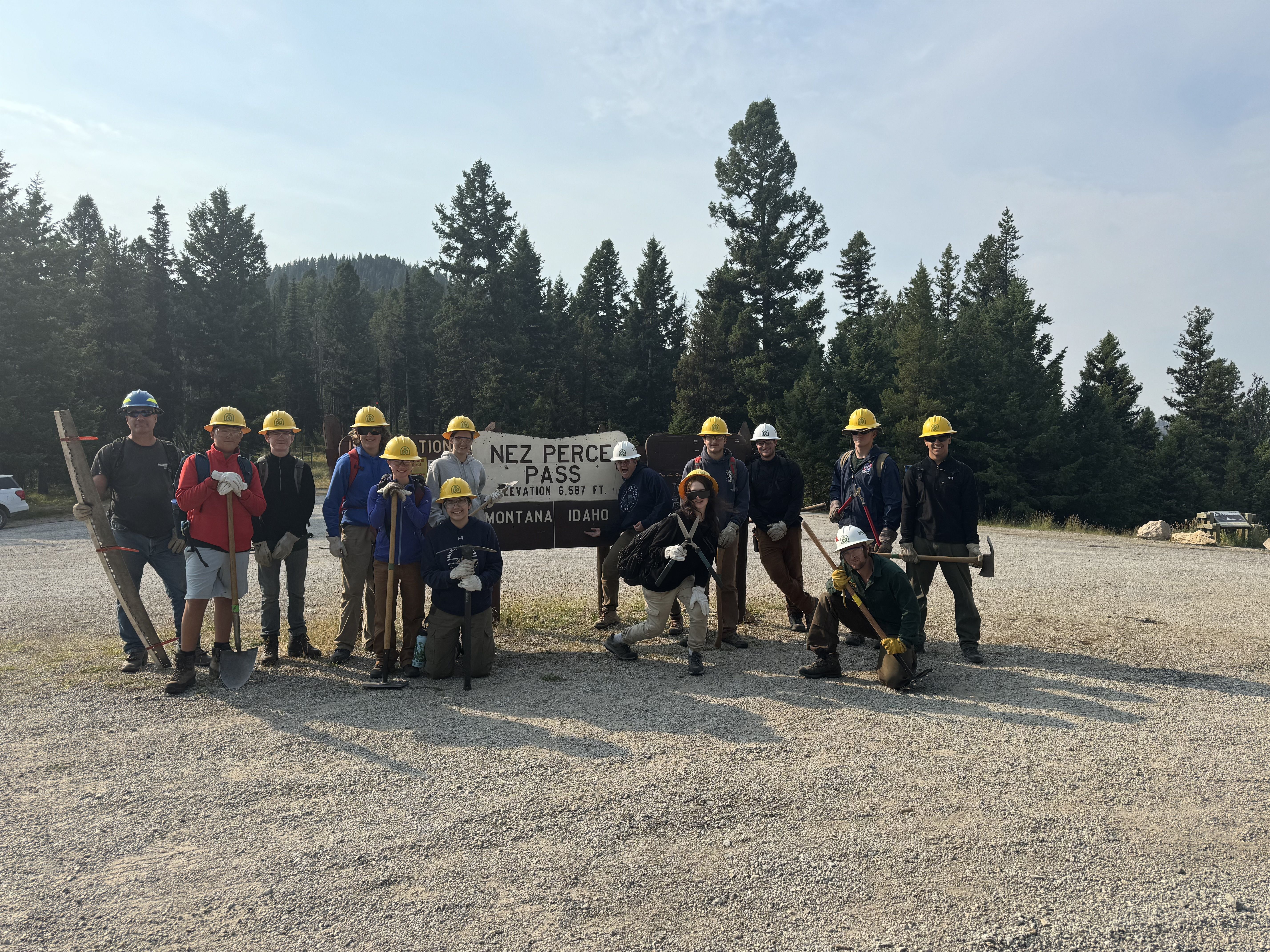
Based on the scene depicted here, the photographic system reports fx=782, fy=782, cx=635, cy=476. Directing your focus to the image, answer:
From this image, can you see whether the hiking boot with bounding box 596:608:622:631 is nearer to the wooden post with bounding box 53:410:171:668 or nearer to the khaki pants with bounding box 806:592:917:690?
the khaki pants with bounding box 806:592:917:690

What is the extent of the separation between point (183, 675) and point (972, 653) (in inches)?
276

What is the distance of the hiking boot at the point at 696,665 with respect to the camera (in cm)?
706

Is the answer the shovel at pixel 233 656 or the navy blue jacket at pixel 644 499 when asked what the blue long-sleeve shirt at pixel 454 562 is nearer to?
the shovel at pixel 233 656

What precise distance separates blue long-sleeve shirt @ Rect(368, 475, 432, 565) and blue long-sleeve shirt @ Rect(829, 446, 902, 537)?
4.00m

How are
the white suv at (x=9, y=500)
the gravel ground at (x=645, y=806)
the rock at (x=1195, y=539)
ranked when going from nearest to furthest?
the gravel ground at (x=645, y=806) < the rock at (x=1195, y=539) < the white suv at (x=9, y=500)

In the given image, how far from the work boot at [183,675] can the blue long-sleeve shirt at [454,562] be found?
77.6 inches

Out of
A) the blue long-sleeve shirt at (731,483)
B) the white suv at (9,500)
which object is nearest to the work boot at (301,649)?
the blue long-sleeve shirt at (731,483)

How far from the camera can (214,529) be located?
6.49 m

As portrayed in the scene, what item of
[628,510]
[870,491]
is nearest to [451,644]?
[628,510]

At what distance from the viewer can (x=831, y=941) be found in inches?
124

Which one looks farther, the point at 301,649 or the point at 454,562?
the point at 301,649

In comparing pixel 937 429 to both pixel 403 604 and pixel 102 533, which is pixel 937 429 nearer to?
pixel 403 604

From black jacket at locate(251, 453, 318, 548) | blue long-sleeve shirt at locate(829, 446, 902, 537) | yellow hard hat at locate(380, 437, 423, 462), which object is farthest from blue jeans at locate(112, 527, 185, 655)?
blue long-sleeve shirt at locate(829, 446, 902, 537)

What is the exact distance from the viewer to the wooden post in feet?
21.6
